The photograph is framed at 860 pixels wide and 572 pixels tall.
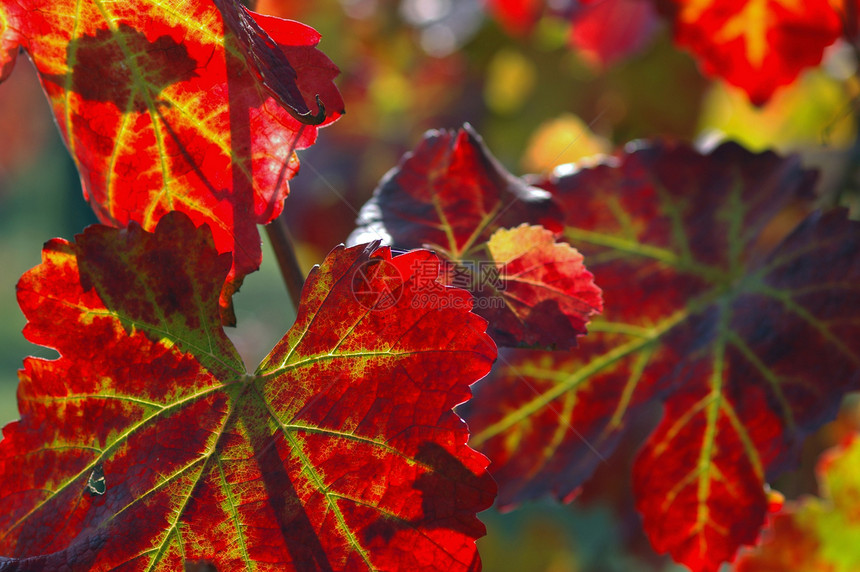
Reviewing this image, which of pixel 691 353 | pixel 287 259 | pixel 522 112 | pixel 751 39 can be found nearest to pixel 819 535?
pixel 691 353

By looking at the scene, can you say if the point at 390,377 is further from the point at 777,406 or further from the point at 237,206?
the point at 777,406

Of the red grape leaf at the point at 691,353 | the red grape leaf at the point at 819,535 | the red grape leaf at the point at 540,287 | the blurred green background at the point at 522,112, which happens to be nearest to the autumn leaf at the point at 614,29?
the blurred green background at the point at 522,112

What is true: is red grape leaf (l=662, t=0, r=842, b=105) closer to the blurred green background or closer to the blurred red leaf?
the blurred green background

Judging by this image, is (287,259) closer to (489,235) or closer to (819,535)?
Result: (489,235)

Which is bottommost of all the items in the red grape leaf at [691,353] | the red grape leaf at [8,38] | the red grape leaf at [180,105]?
the red grape leaf at [691,353]

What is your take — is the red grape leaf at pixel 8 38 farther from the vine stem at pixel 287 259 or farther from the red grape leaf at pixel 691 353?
the red grape leaf at pixel 691 353

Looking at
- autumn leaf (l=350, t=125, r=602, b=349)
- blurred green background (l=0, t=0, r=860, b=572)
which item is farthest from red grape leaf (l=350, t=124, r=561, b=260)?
blurred green background (l=0, t=0, r=860, b=572)
